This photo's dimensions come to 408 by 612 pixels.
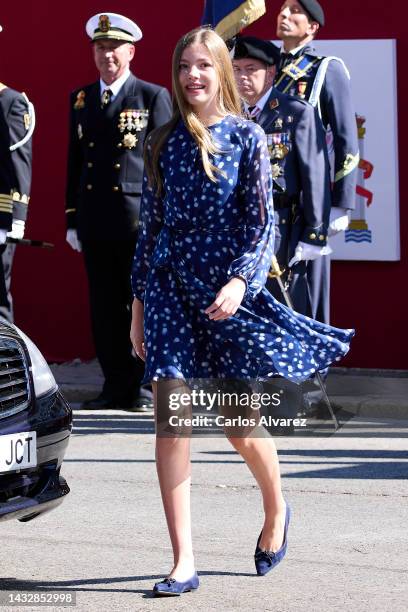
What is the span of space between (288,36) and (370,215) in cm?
223

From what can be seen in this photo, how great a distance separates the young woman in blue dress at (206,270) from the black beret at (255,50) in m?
2.87

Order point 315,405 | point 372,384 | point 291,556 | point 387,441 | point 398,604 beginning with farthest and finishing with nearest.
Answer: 1. point 372,384
2. point 315,405
3. point 387,441
4. point 291,556
5. point 398,604

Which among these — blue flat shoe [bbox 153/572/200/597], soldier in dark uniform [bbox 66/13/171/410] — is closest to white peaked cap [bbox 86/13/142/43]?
soldier in dark uniform [bbox 66/13/171/410]

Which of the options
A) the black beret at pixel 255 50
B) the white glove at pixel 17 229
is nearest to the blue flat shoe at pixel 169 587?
the black beret at pixel 255 50

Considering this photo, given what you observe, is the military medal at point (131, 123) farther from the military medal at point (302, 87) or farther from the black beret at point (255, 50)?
the black beret at point (255, 50)

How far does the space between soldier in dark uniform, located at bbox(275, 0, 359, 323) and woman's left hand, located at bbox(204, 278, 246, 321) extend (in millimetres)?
3955

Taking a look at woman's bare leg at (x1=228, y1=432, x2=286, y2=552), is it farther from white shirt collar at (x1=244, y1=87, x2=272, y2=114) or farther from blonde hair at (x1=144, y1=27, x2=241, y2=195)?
white shirt collar at (x1=244, y1=87, x2=272, y2=114)

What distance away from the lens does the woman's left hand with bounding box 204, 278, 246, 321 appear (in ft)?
17.4

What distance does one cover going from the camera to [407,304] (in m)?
11.2

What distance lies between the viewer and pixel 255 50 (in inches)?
331

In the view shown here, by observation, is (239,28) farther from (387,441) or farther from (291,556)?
(291,556)

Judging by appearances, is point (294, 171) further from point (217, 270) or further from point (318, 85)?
point (217, 270)

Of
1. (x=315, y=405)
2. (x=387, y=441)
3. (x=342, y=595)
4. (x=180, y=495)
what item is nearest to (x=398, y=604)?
(x=342, y=595)

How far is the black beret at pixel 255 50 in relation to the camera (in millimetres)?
8398
